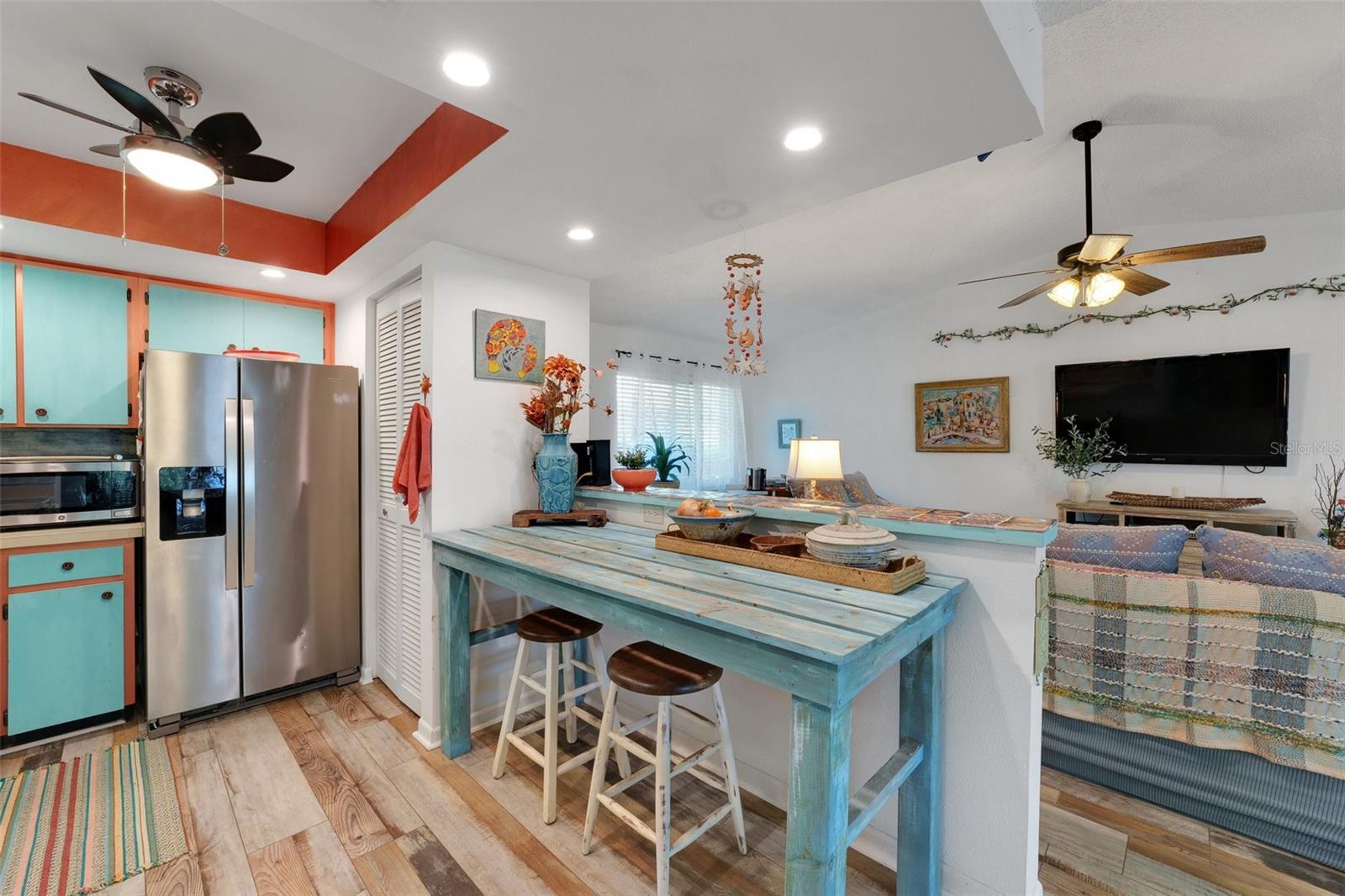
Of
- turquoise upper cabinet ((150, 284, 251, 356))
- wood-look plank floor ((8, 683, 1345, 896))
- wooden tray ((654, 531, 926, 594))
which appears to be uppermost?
turquoise upper cabinet ((150, 284, 251, 356))

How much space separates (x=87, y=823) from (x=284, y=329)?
2400mm

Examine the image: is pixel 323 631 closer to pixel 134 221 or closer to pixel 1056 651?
pixel 134 221

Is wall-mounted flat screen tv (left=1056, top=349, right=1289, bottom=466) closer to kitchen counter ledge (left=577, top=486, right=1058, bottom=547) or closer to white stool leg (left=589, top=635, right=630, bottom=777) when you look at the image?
kitchen counter ledge (left=577, top=486, right=1058, bottom=547)

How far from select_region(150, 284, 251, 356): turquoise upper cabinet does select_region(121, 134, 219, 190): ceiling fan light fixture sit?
1.37m

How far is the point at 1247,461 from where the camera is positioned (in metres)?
4.00

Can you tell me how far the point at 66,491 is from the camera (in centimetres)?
230

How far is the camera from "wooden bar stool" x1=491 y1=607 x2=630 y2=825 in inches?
71.5

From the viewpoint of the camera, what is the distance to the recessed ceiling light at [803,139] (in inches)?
58.7

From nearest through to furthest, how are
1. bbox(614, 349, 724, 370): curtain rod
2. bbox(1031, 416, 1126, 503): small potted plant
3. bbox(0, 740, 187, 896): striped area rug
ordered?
1. bbox(0, 740, 187, 896): striped area rug
2. bbox(1031, 416, 1126, 503): small potted plant
3. bbox(614, 349, 724, 370): curtain rod

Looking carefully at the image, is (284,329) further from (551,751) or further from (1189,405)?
(1189,405)

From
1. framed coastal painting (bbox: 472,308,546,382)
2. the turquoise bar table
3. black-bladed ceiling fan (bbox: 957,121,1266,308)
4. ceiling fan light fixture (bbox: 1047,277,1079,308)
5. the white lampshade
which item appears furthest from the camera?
the white lampshade

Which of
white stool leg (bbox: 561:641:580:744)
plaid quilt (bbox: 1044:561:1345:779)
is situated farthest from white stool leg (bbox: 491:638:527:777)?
plaid quilt (bbox: 1044:561:1345:779)

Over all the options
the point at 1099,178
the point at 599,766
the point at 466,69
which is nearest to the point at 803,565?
the point at 599,766

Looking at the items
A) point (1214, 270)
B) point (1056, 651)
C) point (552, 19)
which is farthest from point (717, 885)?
point (1214, 270)
